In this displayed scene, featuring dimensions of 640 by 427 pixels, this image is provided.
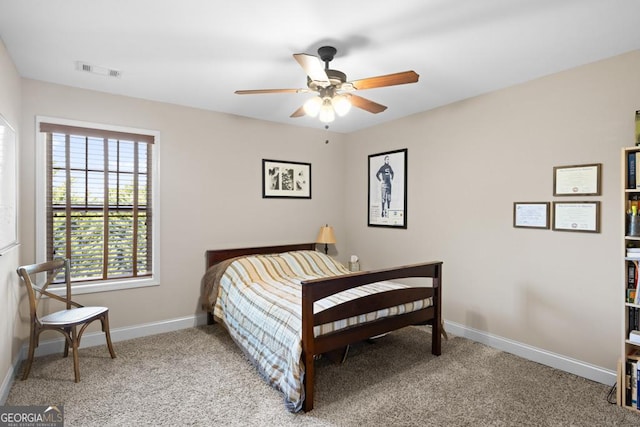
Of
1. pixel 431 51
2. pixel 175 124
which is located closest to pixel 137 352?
pixel 175 124

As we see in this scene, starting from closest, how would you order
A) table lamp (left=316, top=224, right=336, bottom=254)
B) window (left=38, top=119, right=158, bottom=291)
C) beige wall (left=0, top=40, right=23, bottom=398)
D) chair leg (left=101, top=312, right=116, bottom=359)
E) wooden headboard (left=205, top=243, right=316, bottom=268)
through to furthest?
beige wall (left=0, top=40, right=23, bottom=398) → chair leg (left=101, top=312, right=116, bottom=359) → window (left=38, top=119, right=158, bottom=291) → wooden headboard (left=205, top=243, right=316, bottom=268) → table lamp (left=316, top=224, right=336, bottom=254)

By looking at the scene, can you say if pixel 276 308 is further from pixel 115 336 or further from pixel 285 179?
pixel 285 179

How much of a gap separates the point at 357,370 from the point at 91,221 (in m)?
2.80

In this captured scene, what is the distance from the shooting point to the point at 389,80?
7.05ft

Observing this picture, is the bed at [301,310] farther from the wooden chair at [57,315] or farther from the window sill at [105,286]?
the wooden chair at [57,315]

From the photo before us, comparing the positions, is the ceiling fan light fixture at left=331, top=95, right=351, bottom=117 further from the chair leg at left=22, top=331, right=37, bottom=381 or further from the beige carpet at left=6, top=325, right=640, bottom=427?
the chair leg at left=22, top=331, right=37, bottom=381

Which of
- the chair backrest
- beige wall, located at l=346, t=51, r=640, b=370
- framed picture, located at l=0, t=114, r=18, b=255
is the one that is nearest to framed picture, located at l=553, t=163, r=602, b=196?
beige wall, located at l=346, t=51, r=640, b=370

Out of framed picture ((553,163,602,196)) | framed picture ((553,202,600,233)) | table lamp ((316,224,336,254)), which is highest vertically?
framed picture ((553,163,602,196))

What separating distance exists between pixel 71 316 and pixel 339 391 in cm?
213

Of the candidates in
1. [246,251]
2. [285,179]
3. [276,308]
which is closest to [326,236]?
[285,179]

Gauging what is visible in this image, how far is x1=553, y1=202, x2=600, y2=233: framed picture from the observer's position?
2.59 metres

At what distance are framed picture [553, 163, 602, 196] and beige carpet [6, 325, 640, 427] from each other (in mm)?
1431

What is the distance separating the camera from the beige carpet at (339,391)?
2.13 m

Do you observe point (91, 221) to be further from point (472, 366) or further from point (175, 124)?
point (472, 366)
